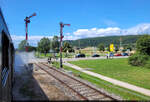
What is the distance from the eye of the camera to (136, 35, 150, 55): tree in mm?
19312

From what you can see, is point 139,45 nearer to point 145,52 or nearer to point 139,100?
point 145,52

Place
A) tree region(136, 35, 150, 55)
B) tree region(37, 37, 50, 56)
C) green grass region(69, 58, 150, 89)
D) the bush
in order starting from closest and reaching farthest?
green grass region(69, 58, 150, 89), the bush, tree region(136, 35, 150, 55), tree region(37, 37, 50, 56)

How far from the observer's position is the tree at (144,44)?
19312 mm

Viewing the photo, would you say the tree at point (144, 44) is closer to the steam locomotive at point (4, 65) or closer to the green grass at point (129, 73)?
the green grass at point (129, 73)

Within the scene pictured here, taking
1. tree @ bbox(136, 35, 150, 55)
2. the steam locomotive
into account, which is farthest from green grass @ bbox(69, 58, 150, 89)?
the steam locomotive

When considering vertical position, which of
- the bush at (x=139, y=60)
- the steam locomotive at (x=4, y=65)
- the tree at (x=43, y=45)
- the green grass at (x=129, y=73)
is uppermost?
the tree at (x=43, y=45)

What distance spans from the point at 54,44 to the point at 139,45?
41.1 m

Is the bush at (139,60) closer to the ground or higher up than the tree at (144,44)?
closer to the ground

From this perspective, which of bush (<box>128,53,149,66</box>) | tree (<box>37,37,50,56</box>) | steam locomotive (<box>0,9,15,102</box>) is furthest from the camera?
tree (<box>37,37,50,56</box>)

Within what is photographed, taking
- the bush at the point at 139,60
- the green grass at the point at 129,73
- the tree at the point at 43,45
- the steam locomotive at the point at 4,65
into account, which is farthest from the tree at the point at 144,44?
the tree at the point at 43,45

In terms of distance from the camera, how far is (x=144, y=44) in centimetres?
1955

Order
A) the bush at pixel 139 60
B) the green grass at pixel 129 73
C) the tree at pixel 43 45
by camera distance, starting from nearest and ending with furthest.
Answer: the green grass at pixel 129 73
the bush at pixel 139 60
the tree at pixel 43 45

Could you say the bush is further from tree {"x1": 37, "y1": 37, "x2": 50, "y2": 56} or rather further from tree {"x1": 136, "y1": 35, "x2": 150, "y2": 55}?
tree {"x1": 37, "y1": 37, "x2": 50, "y2": 56}

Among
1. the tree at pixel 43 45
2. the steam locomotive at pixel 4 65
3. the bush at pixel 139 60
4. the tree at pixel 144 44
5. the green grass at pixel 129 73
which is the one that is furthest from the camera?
the tree at pixel 43 45
